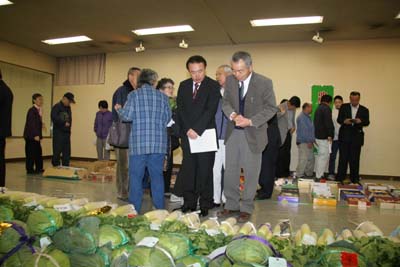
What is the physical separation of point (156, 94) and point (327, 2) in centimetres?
425

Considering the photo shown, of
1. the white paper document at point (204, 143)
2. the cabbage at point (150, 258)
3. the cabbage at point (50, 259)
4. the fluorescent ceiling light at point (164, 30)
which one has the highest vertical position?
the fluorescent ceiling light at point (164, 30)

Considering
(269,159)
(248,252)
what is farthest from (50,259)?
(269,159)

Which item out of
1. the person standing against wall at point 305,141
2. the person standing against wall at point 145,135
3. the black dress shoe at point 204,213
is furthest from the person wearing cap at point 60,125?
the person standing against wall at point 305,141

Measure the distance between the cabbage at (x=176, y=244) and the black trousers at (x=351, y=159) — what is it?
643 cm

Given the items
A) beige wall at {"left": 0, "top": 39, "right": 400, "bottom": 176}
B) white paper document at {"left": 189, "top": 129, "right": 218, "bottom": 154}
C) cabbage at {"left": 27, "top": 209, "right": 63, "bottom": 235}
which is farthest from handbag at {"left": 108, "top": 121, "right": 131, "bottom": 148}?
beige wall at {"left": 0, "top": 39, "right": 400, "bottom": 176}

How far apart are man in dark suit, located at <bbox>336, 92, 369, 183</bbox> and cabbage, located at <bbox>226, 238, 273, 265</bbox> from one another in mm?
A: 6370

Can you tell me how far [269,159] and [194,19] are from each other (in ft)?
12.6

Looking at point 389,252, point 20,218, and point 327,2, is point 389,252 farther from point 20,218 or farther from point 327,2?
point 327,2

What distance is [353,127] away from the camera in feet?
22.6

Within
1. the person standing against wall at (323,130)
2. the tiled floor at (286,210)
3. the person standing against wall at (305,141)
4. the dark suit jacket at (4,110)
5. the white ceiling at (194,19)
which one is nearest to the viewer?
the tiled floor at (286,210)

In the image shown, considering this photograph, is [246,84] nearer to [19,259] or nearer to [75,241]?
[75,241]

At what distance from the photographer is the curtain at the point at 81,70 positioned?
34.6 feet

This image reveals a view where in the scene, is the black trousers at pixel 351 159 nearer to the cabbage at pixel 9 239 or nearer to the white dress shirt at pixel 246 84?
the white dress shirt at pixel 246 84

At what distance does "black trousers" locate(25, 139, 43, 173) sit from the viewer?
265 inches
